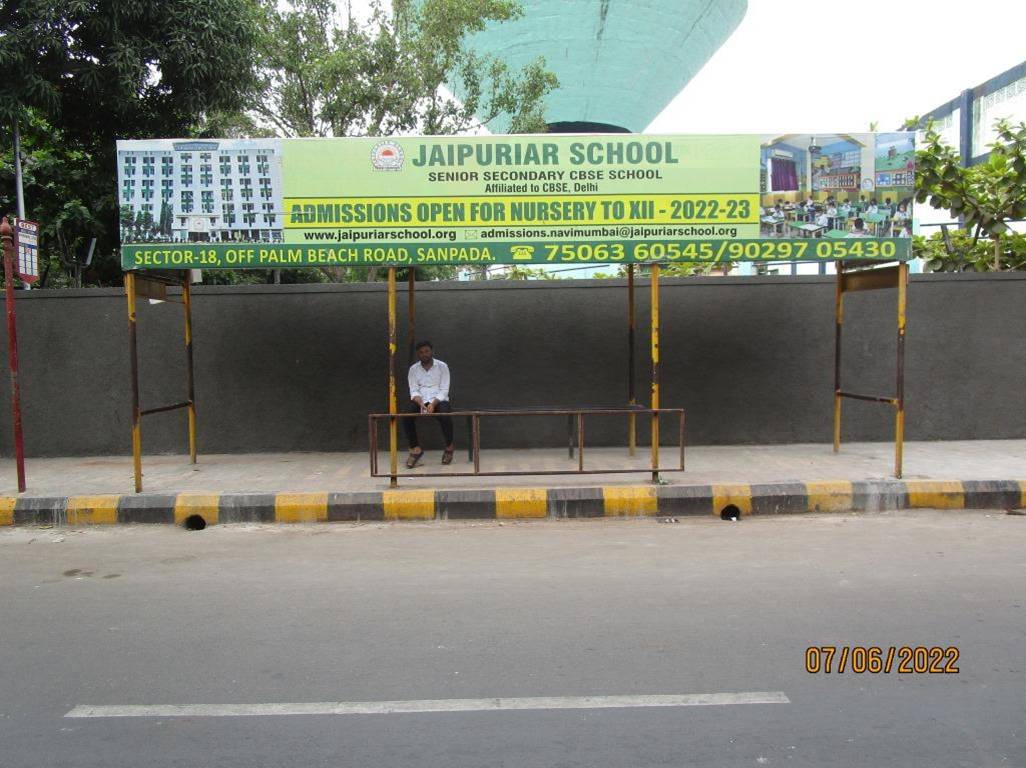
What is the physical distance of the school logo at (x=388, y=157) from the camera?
23.0 feet

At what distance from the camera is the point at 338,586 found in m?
4.98

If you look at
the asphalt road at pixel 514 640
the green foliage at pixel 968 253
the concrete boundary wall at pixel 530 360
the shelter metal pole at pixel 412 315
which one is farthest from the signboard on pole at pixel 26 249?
the green foliage at pixel 968 253

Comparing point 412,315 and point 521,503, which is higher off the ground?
point 412,315

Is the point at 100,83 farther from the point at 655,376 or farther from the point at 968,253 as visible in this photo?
the point at 968,253

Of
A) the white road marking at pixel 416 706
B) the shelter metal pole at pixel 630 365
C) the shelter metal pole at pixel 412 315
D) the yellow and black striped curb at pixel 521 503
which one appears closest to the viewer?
the white road marking at pixel 416 706

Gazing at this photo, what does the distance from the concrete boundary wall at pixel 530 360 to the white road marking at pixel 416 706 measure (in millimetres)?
5914

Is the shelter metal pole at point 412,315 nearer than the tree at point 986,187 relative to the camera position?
Yes

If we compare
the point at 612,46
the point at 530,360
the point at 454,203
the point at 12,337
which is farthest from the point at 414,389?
the point at 612,46

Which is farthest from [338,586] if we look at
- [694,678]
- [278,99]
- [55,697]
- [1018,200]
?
[278,99]

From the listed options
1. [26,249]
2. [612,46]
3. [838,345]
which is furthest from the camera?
[612,46]

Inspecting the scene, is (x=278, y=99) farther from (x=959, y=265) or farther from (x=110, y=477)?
(x=959, y=265)

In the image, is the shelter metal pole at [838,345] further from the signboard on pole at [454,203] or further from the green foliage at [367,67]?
the green foliage at [367,67]

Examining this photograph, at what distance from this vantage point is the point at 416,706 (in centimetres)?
332

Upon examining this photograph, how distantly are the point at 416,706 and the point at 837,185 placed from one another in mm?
6063
